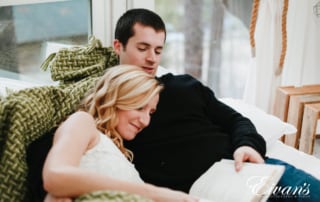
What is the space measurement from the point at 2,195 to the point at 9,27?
3.44 feet

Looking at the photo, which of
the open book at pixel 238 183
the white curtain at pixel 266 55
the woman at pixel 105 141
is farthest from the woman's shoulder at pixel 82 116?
the white curtain at pixel 266 55

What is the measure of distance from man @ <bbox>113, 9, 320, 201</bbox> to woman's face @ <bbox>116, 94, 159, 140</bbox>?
0.54 feet

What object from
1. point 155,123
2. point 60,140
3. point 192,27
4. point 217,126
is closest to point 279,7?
point 192,27

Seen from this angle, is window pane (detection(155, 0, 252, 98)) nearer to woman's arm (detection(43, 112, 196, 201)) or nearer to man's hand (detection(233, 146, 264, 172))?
man's hand (detection(233, 146, 264, 172))

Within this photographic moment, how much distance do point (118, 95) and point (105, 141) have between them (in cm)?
14

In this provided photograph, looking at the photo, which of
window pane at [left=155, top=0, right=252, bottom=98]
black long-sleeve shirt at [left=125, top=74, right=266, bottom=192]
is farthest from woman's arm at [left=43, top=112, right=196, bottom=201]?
window pane at [left=155, top=0, right=252, bottom=98]

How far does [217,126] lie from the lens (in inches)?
65.3

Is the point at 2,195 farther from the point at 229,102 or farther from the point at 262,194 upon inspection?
the point at 229,102

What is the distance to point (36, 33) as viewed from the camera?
2.10m

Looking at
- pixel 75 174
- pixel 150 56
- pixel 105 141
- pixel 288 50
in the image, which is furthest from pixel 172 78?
pixel 288 50

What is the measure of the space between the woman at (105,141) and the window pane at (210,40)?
1433mm

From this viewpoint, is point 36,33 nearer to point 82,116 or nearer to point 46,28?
point 46,28

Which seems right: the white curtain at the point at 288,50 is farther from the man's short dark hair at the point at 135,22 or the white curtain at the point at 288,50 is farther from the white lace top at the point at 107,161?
the white lace top at the point at 107,161

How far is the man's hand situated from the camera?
56.1 inches
